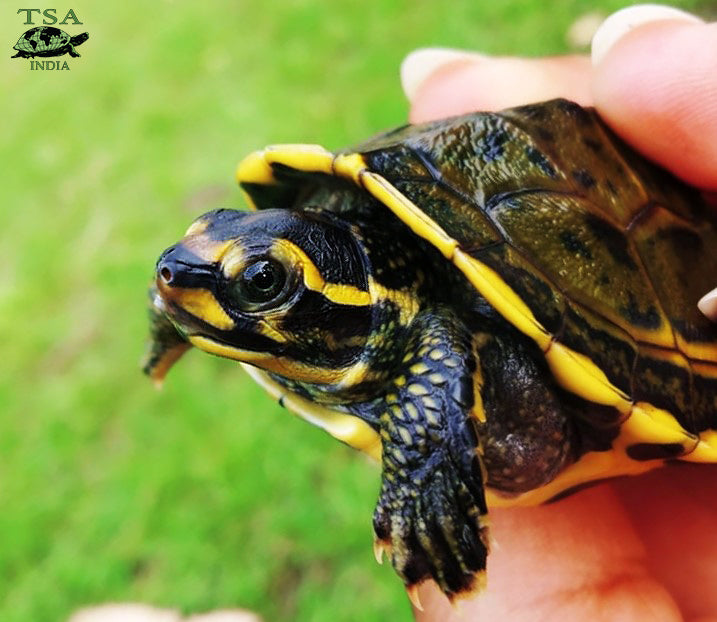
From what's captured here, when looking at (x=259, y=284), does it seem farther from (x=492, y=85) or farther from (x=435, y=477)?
(x=492, y=85)

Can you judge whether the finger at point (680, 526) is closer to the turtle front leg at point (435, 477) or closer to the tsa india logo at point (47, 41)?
the turtle front leg at point (435, 477)

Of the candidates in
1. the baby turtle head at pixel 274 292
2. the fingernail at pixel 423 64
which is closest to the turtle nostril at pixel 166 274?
the baby turtle head at pixel 274 292

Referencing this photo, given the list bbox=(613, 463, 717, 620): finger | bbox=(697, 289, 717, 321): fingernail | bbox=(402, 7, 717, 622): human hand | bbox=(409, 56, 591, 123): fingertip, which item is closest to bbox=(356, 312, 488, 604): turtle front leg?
bbox=(402, 7, 717, 622): human hand

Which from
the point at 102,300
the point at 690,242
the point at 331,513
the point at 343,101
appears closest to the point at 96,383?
the point at 102,300

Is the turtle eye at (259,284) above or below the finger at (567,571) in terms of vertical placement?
above

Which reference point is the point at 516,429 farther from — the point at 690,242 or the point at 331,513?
the point at 331,513

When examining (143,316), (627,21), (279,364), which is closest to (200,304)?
(279,364)

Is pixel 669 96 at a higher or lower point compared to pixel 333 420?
higher
